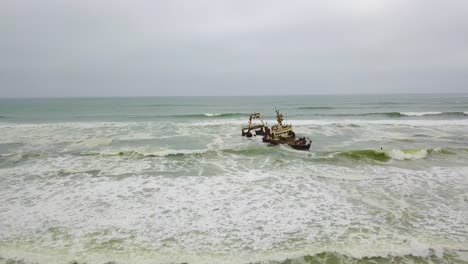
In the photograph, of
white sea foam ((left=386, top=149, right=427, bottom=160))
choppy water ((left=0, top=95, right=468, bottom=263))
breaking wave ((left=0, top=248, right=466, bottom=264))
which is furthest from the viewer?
white sea foam ((left=386, top=149, right=427, bottom=160))

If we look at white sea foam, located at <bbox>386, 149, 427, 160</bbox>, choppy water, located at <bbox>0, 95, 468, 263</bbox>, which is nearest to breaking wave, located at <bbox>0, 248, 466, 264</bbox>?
choppy water, located at <bbox>0, 95, 468, 263</bbox>

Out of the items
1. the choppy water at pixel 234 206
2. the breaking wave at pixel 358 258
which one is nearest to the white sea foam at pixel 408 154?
the choppy water at pixel 234 206

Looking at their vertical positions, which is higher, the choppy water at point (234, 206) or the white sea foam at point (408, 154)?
the white sea foam at point (408, 154)

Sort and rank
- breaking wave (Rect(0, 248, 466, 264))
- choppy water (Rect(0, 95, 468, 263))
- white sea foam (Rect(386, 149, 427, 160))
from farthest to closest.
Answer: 1. white sea foam (Rect(386, 149, 427, 160))
2. choppy water (Rect(0, 95, 468, 263))
3. breaking wave (Rect(0, 248, 466, 264))

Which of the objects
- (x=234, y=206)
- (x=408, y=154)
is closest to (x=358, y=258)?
(x=234, y=206)

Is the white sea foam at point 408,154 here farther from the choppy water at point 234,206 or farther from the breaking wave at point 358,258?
the breaking wave at point 358,258

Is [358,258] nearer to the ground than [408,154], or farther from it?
nearer to the ground

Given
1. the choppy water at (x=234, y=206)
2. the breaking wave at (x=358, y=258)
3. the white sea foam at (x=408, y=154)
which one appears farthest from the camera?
the white sea foam at (x=408, y=154)

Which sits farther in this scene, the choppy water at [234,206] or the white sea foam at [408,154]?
the white sea foam at [408,154]

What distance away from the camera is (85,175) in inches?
527

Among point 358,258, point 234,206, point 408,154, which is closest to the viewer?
point 358,258

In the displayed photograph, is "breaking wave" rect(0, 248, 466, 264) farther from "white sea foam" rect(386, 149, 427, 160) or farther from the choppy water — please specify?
"white sea foam" rect(386, 149, 427, 160)

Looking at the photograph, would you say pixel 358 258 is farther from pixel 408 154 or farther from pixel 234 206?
pixel 408 154

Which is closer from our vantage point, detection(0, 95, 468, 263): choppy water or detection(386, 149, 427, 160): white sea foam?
detection(0, 95, 468, 263): choppy water
